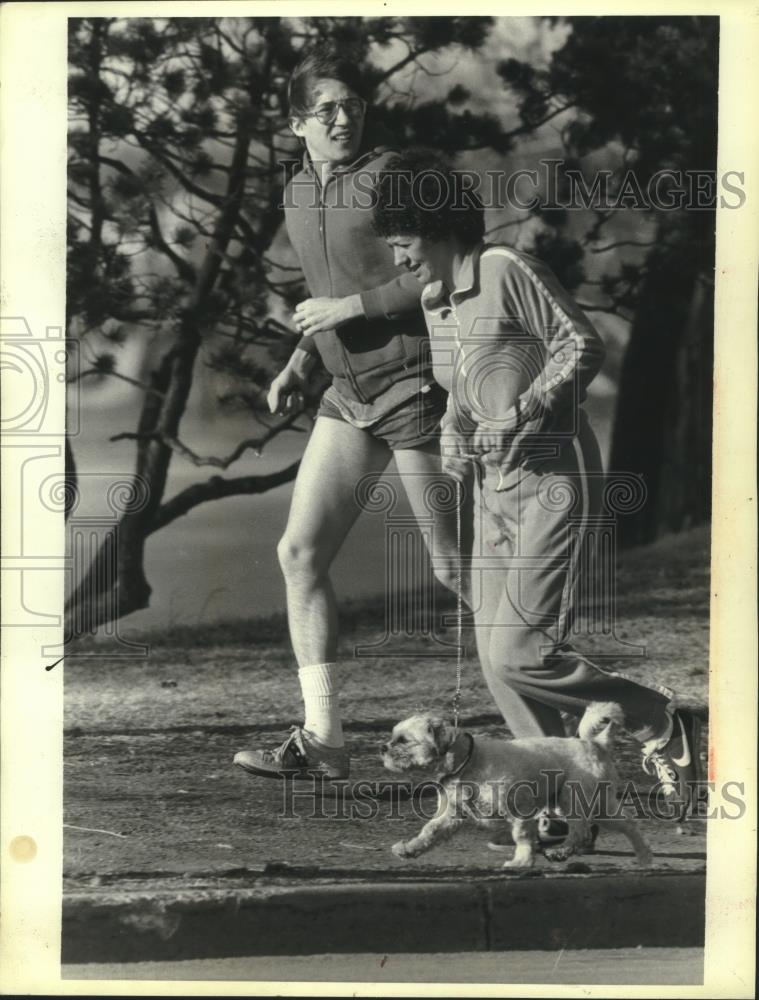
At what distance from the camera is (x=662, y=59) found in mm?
5160

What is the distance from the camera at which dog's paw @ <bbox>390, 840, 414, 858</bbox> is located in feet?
16.6

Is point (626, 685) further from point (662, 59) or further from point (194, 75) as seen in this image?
point (194, 75)

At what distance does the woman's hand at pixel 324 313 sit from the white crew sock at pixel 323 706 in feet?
4.32

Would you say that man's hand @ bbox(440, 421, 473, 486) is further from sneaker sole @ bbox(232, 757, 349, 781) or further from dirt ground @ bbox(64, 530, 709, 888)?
sneaker sole @ bbox(232, 757, 349, 781)

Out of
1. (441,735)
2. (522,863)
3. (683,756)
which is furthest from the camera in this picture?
(683,756)

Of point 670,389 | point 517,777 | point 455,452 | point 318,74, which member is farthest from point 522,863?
point 318,74

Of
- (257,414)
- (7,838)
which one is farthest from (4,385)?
(7,838)

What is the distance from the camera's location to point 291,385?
521cm

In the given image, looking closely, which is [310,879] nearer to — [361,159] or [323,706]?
[323,706]

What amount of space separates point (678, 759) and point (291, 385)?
210 centimetres

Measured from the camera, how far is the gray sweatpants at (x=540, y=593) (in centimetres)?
509

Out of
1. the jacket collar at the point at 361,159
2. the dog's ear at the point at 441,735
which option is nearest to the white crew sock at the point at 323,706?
the dog's ear at the point at 441,735

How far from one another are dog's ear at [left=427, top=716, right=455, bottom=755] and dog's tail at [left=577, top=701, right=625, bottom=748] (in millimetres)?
531

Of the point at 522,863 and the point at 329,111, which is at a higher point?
the point at 329,111
